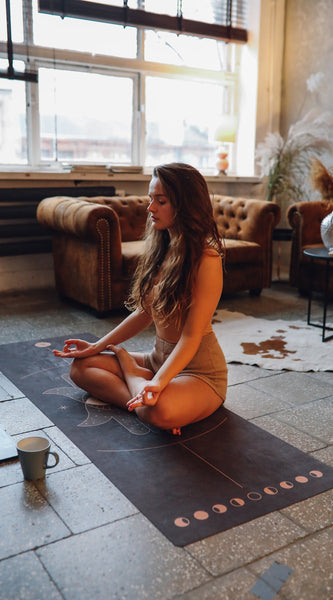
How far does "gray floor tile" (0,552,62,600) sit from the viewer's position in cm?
126

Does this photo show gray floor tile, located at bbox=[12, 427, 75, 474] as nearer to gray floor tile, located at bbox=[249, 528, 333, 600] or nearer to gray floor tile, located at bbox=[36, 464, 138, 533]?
gray floor tile, located at bbox=[36, 464, 138, 533]

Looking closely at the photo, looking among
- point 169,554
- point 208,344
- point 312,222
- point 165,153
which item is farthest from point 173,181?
point 165,153

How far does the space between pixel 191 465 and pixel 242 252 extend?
267 centimetres

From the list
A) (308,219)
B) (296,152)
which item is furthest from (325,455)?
(296,152)

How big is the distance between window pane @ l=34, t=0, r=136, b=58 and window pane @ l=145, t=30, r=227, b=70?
20cm

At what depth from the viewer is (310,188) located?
17.7ft

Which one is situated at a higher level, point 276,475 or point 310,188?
point 310,188

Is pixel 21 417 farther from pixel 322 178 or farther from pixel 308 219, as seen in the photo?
pixel 322 178

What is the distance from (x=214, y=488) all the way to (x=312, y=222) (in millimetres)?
3256

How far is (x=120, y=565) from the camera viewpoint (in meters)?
1.36

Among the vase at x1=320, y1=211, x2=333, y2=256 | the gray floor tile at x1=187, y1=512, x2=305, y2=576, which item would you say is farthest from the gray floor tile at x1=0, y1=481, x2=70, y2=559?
the vase at x1=320, y1=211, x2=333, y2=256

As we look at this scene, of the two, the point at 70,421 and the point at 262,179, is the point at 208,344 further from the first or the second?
the point at 262,179

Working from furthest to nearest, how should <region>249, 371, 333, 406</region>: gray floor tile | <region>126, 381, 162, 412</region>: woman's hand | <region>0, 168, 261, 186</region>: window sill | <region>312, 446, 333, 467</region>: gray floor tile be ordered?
<region>0, 168, 261, 186</region>: window sill < <region>249, 371, 333, 406</region>: gray floor tile < <region>312, 446, 333, 467</region>: gray floor tile < <region>126, 381, 162, 412</region>: woman's hand

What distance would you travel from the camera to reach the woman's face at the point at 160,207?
6.38 feet
